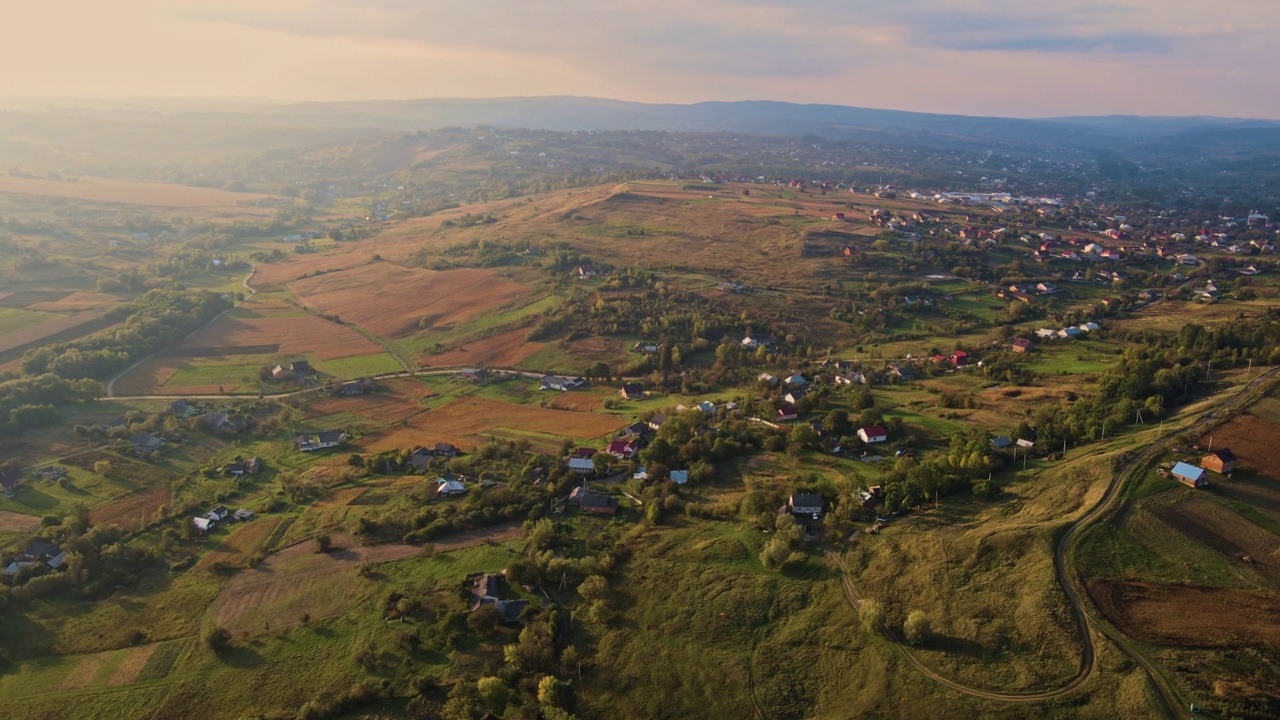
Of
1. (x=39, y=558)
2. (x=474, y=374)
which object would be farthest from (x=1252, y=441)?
(x=39, y=558)

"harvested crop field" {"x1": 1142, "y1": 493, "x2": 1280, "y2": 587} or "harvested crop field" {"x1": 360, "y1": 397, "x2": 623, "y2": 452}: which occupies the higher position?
"harvested crop field" {"x1": 1142, "y1": 493, "x2": 1280, "y2": 587}

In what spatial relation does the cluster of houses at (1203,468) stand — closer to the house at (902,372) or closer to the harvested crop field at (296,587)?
the house at (902,372)

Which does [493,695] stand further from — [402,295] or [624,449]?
[402,295]

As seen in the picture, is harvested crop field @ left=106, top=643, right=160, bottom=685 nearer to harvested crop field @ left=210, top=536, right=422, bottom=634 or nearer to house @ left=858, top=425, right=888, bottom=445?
harvested crop field @ left=210, top=536, right=422, bottom=634

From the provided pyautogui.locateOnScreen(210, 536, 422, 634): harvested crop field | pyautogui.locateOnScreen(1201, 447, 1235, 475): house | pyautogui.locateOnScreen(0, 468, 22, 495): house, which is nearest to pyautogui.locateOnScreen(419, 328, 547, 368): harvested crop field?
pyautogui.locateOnScreen(0, 468, 22, 495): house

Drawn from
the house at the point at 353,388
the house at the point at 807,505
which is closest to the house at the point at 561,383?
the house at the point at 353,388
